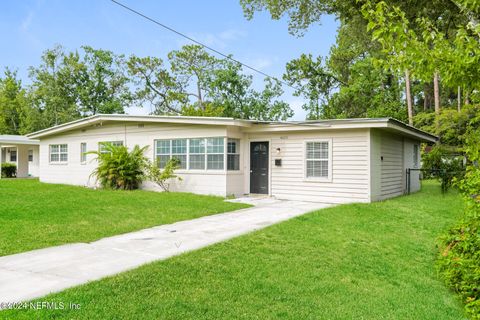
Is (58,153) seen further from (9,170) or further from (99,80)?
(99,80)

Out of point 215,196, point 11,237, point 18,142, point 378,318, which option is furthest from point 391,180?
point 18,142

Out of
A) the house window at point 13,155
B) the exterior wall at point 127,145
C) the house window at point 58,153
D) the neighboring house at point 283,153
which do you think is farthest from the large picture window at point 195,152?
the house window at point 13,155

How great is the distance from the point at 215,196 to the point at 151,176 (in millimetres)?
3053

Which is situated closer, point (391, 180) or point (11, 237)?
point (11, 237)

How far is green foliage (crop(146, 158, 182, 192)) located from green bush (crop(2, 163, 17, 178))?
1348 centimetres

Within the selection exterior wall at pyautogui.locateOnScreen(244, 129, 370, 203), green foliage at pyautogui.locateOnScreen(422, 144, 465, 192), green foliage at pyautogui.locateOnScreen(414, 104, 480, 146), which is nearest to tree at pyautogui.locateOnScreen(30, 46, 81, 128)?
exterior wall at pyautogui.locateOnScreen(244, 129, 370, 203)

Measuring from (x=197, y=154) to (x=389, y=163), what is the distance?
643cm

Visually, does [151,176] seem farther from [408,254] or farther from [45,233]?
[408,254]

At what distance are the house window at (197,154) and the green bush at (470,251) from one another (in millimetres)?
8952

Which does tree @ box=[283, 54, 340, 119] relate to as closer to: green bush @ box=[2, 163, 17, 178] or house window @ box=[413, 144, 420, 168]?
house window @ box=[413, 144, 420, 168]

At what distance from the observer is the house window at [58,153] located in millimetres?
17328

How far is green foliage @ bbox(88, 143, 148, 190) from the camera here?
13.6m

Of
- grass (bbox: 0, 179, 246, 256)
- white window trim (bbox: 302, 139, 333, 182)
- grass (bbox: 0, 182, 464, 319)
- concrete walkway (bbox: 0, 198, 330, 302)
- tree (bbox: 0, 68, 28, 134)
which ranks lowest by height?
grass (bbox: 0, 182, 464, 319)

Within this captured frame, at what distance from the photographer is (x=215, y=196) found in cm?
1170
